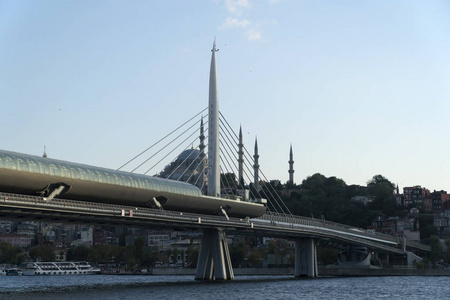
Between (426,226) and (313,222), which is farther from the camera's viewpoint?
(426,226)

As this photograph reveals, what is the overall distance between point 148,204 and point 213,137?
15474mm

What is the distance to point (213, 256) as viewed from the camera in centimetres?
8006

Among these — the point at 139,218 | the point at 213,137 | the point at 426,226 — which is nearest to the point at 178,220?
the point at 139,218

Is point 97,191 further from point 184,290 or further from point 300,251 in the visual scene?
point 300,251

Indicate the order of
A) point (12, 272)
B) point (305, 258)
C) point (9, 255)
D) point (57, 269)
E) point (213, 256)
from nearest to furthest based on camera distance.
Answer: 1. point (213, 256)
2. point (305, 258)
3. point (12, 272)
4. point (57, 269)
5. point (9, 255)

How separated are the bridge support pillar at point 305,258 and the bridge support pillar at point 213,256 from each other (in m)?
22.1

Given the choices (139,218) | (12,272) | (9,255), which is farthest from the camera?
(9,255)

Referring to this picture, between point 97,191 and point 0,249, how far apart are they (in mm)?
141873

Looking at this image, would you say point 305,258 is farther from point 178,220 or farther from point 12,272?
point 12,272

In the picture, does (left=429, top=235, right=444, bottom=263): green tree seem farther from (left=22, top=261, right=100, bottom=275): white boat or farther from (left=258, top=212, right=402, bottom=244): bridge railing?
(left=22, top=261, right=100, bottom=275): white boat

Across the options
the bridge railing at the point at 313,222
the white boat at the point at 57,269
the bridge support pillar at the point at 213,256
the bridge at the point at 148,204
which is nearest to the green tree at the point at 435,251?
the bridge railing at the point at 313,222

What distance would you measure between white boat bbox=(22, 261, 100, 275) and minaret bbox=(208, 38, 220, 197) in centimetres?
9524

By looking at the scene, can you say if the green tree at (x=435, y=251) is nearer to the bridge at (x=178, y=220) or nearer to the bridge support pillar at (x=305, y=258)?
the bridge at (x=178, y=220)

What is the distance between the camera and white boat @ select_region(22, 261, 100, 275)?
165m
